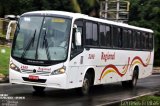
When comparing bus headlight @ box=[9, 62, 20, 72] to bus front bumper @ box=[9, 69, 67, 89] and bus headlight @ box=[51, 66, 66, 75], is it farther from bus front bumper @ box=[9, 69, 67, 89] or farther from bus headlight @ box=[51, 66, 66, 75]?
bus headlight @ box=[51, 66, 66, 75]

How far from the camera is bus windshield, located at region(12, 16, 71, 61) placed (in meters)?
16.0

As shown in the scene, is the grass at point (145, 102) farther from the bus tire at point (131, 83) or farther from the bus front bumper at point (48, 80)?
the bus tire at point (131, 83)

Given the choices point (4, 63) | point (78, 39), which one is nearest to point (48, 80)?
point (78, 39)

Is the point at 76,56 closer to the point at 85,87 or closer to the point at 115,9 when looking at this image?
the point at 85,87

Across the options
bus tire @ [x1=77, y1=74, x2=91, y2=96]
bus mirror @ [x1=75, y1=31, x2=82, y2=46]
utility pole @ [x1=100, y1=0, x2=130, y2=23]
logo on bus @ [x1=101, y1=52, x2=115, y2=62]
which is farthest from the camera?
utility pole @ [x1=100, y1=0, x2=130, y2=23]

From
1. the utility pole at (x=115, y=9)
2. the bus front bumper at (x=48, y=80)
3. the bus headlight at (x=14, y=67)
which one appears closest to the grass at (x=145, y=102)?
the bus front bumper at (x=48, y=80)

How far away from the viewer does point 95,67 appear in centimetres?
1841

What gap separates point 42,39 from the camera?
16.2 metres

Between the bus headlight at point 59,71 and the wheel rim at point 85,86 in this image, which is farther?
the wheel rim at point 85,86

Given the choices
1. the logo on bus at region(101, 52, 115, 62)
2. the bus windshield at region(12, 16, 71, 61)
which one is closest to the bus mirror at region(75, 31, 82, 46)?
the bus windshield at region(12, 16, 71, 61)

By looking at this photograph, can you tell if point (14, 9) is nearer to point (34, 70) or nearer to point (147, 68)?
point (147, 68)

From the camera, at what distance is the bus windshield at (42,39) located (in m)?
16.0

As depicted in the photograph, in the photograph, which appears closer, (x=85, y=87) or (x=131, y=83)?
(x=85, y=87)

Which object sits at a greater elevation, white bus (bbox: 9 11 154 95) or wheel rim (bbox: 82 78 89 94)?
white bus (bbox: 9 11 154 95)
